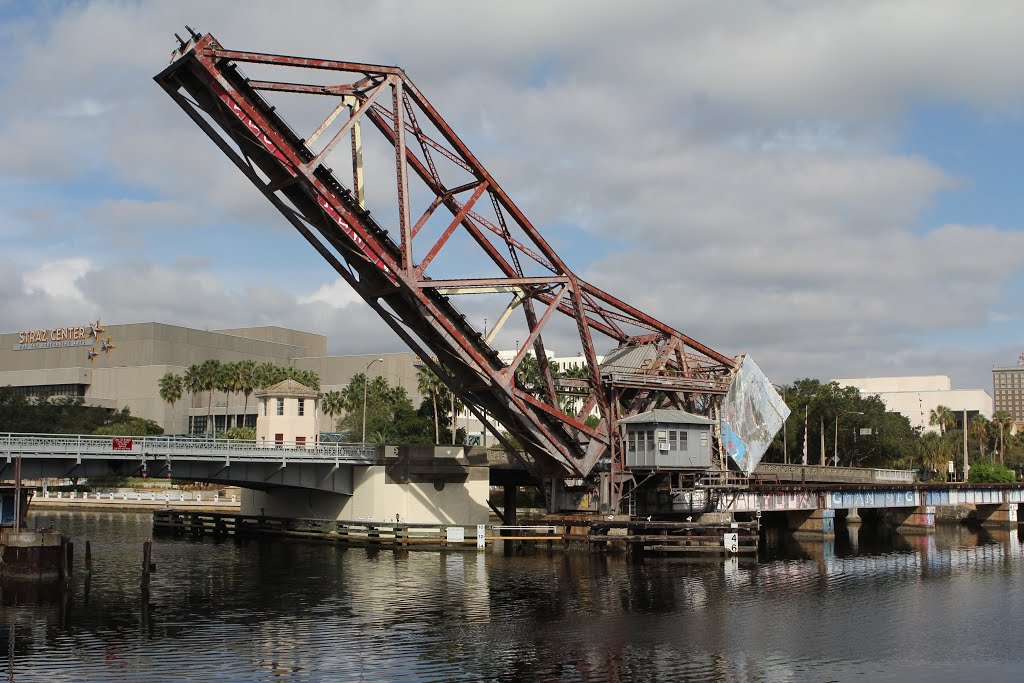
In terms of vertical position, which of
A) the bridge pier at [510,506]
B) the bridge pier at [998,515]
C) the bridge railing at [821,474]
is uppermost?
the bridge railing at [821,474]

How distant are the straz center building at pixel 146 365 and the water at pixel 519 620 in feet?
338

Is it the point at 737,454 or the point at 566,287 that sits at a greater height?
the point at 566,287

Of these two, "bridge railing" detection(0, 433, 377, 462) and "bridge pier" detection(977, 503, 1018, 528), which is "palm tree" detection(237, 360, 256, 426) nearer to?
"bridge railing" detection(0, 433, 377, 462)

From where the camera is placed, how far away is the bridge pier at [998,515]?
88.2m

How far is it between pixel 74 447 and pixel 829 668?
38.3 metres

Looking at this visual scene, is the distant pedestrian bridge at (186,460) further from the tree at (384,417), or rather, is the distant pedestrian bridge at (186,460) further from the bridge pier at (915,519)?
the bridge pier at (915,519)

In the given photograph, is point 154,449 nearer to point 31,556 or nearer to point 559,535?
point 31,556

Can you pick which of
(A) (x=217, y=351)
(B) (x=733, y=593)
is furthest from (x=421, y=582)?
(A) (x=217, y=351)

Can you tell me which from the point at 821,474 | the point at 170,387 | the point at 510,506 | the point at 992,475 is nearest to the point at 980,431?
the point at 992,475

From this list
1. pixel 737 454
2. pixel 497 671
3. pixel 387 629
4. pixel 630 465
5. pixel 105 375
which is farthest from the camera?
pixel 105 375

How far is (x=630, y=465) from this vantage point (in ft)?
184

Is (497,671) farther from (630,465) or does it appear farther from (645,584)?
(630,465)

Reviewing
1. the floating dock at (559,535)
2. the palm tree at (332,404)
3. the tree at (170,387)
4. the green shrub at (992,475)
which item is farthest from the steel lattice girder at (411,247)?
the tree at (170,387)

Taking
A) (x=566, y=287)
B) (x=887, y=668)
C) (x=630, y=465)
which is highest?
(x=566, y=287)
